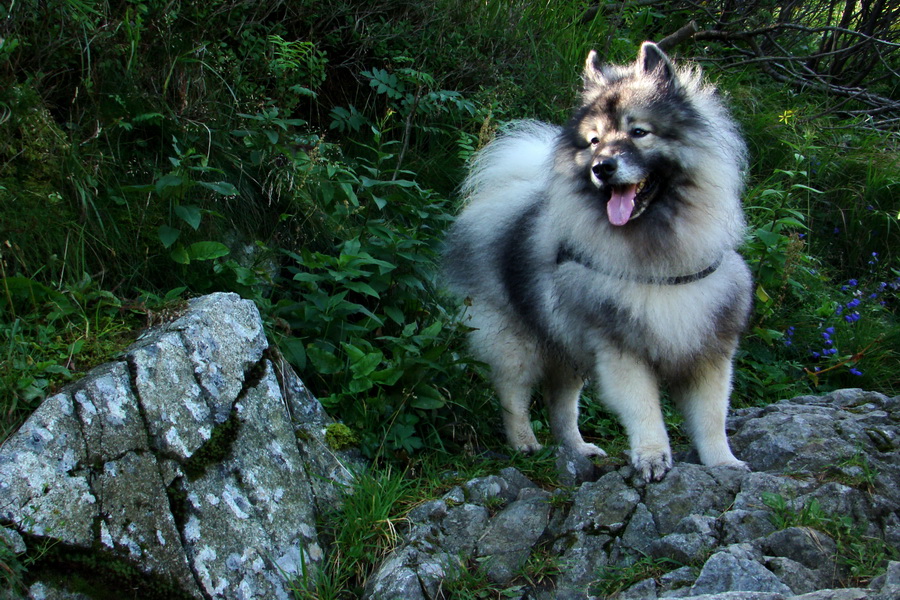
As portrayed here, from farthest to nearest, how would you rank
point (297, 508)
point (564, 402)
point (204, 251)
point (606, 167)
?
point (564, 402)
point (204, 251)
point (606, 167)
point (297, 508)

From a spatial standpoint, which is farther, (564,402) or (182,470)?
(564,402)

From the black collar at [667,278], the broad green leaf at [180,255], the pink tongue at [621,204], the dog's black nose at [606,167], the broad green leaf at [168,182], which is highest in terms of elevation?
the dog's black nose at [606,167]

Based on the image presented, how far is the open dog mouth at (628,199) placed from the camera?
308cm

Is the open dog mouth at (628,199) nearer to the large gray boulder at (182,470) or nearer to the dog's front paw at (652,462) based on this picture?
the dog's front paw at (652,462)

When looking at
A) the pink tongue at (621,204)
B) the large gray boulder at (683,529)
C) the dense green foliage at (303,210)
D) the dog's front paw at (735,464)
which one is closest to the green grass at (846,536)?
the large gray boulder at (683,529)

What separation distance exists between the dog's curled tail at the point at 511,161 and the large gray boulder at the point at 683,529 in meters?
1.41

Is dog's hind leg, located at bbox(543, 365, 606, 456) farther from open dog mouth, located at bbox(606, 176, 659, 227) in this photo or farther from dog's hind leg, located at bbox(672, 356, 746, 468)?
open dog mouth, located at bbox(606, 176, 659, 227)

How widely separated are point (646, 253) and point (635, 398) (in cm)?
56

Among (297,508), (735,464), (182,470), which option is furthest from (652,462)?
(182,470)

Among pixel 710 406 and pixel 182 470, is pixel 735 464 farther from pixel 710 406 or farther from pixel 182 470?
pixel 182 470

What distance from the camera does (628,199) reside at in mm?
3094

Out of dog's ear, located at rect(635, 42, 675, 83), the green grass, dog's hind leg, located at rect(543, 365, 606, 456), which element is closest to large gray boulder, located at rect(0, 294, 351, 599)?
dog's hind leg, located at rect(543, 365, 606, 456)

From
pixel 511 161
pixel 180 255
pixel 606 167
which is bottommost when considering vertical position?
pixel 180 255

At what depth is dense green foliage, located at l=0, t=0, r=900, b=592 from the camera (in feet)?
10.3
